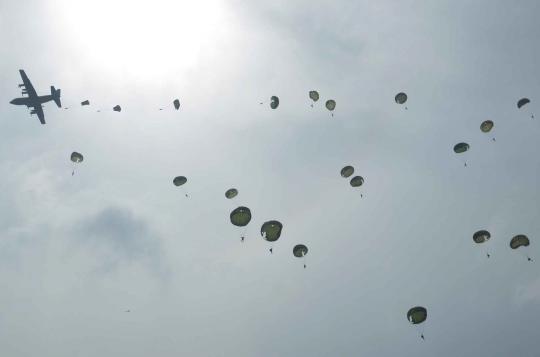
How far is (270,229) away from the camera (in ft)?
103

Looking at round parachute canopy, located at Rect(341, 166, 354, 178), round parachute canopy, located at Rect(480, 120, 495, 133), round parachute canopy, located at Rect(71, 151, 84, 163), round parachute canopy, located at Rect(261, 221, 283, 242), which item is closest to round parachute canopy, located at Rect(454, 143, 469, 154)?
round parachute canopy, located at Rect(480, 120, 495, 133)

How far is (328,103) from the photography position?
129 ft

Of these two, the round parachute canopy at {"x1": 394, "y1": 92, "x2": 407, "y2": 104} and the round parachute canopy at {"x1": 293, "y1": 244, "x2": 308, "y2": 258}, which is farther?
the round parachute canopy at {"x1": 394, "y1": 92, "x2": 407, "y2": 104}

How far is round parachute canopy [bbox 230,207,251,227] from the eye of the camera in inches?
1225

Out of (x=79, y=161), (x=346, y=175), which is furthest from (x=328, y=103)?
(x=79, y=161)

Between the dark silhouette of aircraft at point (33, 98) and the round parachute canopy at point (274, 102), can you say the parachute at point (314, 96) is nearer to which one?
the round parachute canopy at point (274, 102)

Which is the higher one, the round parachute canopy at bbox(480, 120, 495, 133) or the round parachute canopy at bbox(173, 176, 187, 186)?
the round parachute canopy at bbox(480, 120, 495, 133)

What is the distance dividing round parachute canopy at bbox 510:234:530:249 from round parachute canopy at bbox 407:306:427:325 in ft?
29.1

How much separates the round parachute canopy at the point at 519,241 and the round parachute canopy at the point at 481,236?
6.15ft

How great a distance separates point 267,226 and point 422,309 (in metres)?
13.8

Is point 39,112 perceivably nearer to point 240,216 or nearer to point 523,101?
point 240,216

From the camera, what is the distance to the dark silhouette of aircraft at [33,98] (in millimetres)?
70812

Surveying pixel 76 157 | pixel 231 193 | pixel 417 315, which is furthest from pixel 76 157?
pixel 417 315

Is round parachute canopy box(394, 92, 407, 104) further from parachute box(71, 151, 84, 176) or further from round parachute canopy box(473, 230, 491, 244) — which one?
parachute box(71, 151, 84, 176)
